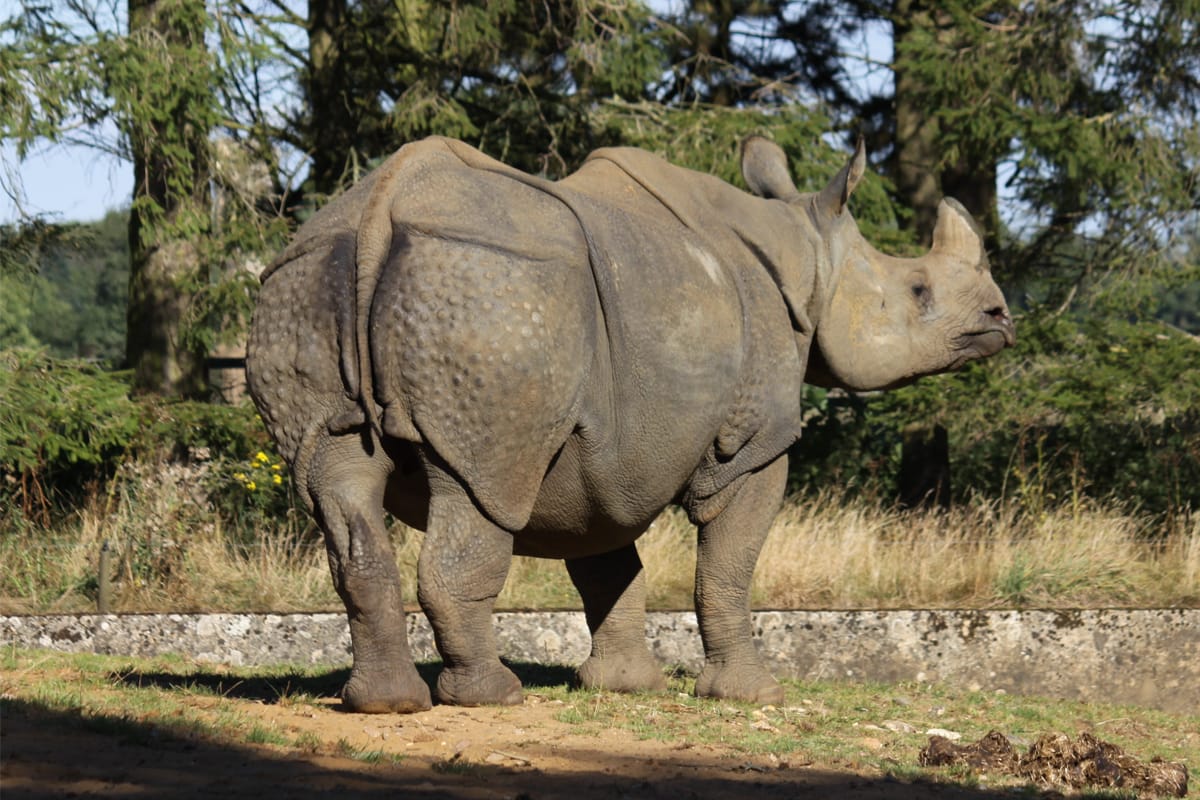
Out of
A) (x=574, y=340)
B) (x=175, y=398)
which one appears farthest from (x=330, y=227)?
(x=175, y=398)

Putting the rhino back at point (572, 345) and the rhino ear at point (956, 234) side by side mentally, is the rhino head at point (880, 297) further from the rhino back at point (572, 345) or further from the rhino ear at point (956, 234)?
the rhino back at point (572, 345)

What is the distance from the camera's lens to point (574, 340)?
619 centimetres

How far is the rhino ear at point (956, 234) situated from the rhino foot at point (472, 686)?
11.5 feet

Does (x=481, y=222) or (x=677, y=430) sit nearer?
(x=481, y=222)

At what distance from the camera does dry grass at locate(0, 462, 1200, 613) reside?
10773 mm

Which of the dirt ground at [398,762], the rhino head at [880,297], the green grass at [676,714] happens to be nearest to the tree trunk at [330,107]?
the rhino head at [880,297]

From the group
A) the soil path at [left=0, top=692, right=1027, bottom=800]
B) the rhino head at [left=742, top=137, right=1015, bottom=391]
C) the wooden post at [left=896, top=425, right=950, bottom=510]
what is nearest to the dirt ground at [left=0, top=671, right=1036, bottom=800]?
the soil path at [left=0, top=692, right=1027, bottom=800]

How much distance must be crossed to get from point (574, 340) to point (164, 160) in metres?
7.56

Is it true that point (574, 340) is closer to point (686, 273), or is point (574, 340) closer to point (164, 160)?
point (686, 273)

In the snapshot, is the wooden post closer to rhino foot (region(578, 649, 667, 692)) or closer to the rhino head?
the rhino head

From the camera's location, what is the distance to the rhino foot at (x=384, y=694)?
20.0 ft

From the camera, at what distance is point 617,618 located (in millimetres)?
7871

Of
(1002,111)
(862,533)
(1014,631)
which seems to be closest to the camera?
(1014,631)

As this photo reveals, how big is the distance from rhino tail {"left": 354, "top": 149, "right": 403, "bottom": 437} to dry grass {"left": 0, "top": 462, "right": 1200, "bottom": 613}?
477cm
